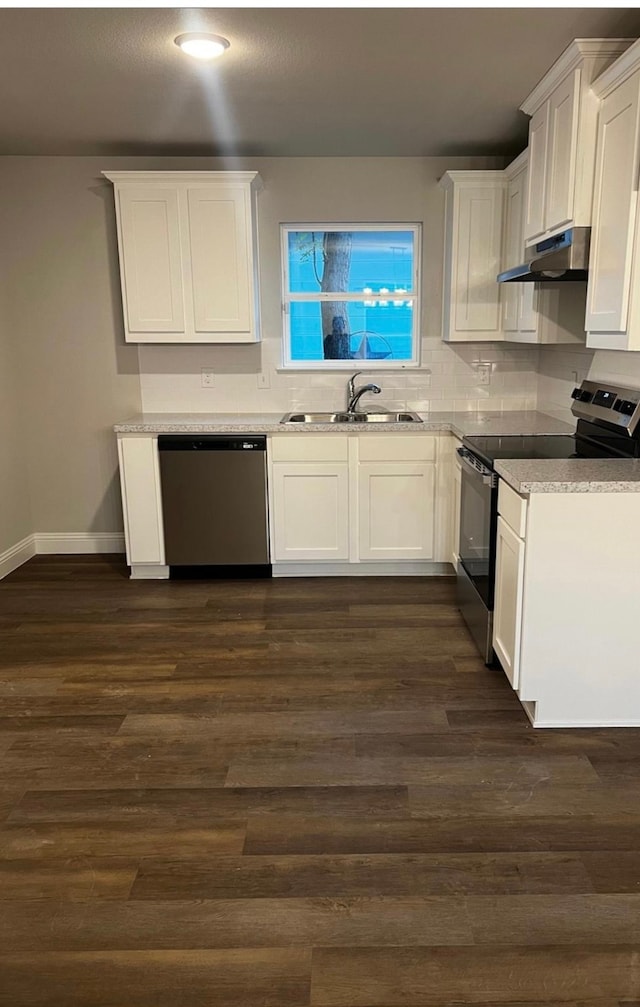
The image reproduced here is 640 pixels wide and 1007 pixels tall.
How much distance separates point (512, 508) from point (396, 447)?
1.46 metres

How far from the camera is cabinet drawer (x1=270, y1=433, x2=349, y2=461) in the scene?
400cm

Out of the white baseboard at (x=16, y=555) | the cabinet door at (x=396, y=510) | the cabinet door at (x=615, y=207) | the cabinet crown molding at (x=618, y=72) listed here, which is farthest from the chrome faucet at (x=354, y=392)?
the white baseboard at (x=16, y=555)

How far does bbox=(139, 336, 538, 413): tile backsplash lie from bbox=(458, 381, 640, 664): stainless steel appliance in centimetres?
99

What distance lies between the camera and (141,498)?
4121mm

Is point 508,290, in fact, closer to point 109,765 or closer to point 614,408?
point 614,408

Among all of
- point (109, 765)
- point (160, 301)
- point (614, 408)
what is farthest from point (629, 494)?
point (160, 301)

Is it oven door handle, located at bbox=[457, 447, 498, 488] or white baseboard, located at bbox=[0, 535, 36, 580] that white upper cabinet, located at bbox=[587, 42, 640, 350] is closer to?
oven door handle, located at bbox=[457, 447, 498, 488]

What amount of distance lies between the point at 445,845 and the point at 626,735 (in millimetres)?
912

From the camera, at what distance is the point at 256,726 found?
8.61 feet

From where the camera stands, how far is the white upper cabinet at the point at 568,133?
2.67 metres

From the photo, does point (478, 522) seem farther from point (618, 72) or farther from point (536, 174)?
point (618, 72)

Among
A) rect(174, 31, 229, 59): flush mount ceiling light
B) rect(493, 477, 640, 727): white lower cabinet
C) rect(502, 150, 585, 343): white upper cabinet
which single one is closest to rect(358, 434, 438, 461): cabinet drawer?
rect(502, 150, 585, 343): white upper cabinet

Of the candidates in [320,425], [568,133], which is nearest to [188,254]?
[320,425]

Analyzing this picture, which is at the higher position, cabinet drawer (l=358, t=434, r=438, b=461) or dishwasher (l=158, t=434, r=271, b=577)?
cabinet drawer (l=358, t=434, r=438, b=461)
